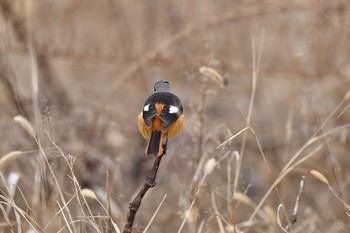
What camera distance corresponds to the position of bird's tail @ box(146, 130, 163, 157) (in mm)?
1844

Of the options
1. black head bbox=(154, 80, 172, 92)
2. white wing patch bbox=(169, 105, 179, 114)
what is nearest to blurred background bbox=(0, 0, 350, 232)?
black head bbox=(154, 80, 172, 92)

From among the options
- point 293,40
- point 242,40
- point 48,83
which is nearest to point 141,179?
point 48,83

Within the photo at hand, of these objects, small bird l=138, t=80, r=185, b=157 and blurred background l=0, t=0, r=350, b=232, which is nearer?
small bird l=138, t=80, r=185, b=157

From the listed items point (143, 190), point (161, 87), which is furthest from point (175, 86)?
point (143, 190)

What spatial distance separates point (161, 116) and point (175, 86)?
13.6 feet

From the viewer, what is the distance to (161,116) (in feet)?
6.36

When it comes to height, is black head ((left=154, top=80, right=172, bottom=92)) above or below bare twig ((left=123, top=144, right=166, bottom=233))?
above

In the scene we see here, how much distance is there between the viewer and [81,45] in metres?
6.07

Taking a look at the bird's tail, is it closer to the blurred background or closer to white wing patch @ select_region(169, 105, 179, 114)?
white wing patch @ select_region(169, 105, 179, 114)

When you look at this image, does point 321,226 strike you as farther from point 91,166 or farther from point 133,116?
point 133,116

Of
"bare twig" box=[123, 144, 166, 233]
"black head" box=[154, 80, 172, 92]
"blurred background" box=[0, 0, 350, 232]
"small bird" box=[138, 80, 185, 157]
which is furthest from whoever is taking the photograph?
"blurred background" box=[0, 0, 350, 232]

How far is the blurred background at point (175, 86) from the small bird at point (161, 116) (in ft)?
5.18

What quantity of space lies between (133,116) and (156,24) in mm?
1135

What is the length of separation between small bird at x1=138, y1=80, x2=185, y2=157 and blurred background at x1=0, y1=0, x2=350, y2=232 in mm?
1579
